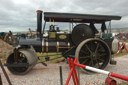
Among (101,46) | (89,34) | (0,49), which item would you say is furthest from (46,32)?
(0,49)

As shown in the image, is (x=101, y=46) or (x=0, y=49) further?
(x=0, y=49)

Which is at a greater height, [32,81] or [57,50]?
[57,50]

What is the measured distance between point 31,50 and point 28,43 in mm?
356

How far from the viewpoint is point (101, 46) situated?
4234 millimetres

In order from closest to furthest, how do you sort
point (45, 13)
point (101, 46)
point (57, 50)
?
point (45, 13)
point (101, 46)
point (57, 50)

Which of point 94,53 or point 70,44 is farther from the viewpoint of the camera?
point 70,44

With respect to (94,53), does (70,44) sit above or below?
above

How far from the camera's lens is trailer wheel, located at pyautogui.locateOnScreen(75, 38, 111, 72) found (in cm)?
397

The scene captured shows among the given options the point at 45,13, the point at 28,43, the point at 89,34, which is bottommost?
the point at 28,43

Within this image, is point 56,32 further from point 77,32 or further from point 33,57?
point 33,57

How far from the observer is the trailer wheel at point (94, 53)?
3.97 meters

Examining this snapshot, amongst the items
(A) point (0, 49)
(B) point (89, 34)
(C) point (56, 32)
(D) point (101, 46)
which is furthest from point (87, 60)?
(A) point (0, 49)

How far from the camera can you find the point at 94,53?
405 centimetres

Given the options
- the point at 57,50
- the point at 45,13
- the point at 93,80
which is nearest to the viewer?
the point at 93,80
